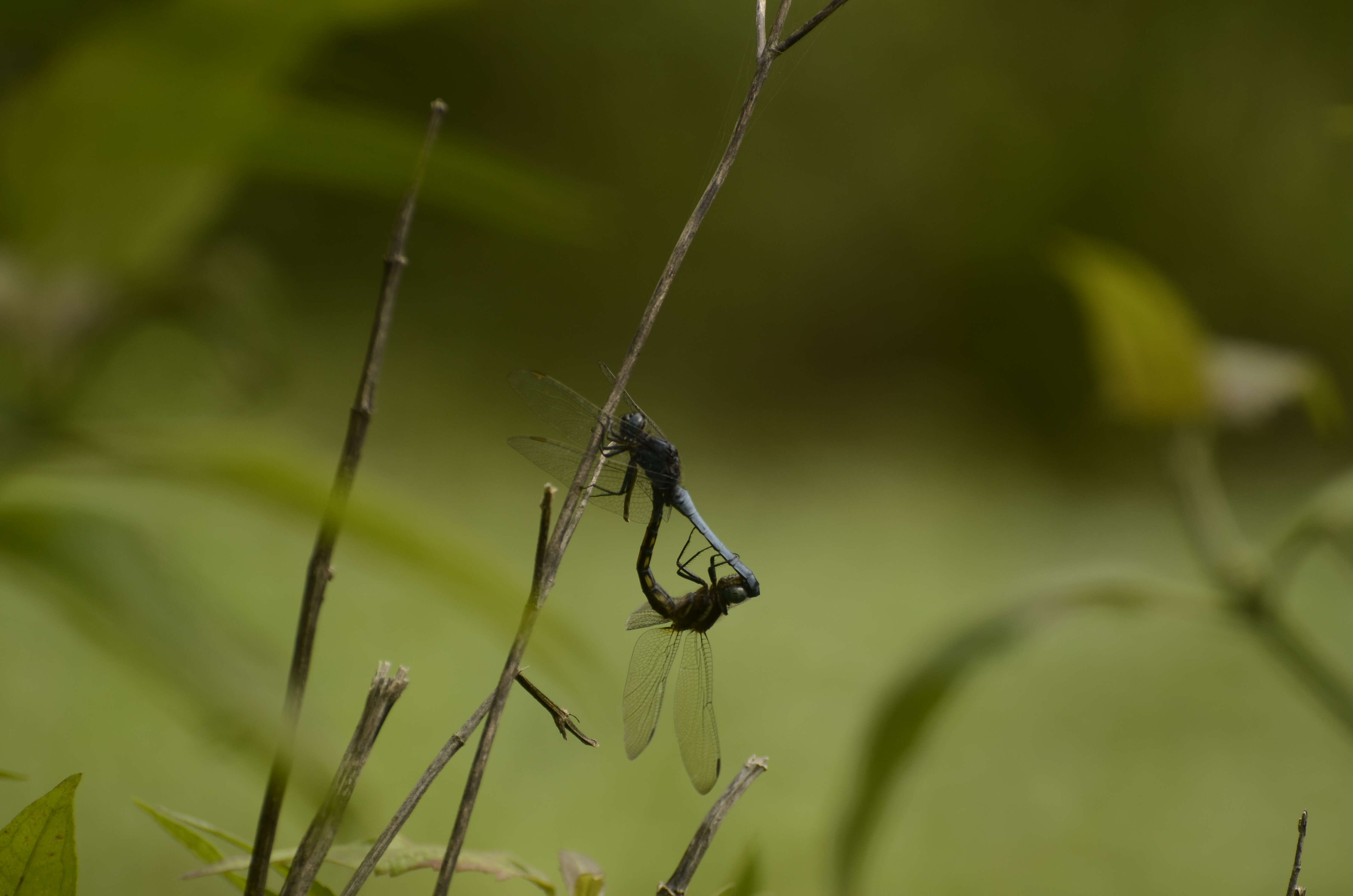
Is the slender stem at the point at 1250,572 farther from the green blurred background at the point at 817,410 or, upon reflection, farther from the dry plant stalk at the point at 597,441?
the dry plant stalk at the point at 597,441

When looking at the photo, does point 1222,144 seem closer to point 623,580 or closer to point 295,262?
point 623,580

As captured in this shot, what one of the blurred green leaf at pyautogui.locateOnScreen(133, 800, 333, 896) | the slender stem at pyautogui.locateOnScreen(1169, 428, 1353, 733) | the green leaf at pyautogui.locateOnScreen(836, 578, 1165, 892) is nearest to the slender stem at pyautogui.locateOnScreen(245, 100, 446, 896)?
the blurred green leaf at pyautogui.locateOnScreen(133, 800, 333, 896)

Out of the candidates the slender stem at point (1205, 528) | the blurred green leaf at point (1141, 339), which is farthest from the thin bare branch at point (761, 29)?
the slender stem at point (1205, 528)

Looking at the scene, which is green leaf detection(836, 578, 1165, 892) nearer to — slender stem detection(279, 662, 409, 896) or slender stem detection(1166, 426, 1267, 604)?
slender stem detection(1166, 426, 1267, 604)

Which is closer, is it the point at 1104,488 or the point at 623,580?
the point at 623,580

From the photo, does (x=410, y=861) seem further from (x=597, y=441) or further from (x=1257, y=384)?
(x=1257, y=384)

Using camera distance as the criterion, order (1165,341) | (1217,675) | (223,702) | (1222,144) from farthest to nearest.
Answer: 1. (1222,144)
2. (1217,675)
3. (1165,341)
4. (223,702)

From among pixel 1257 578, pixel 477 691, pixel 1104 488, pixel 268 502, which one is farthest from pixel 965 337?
pixel 268 502
